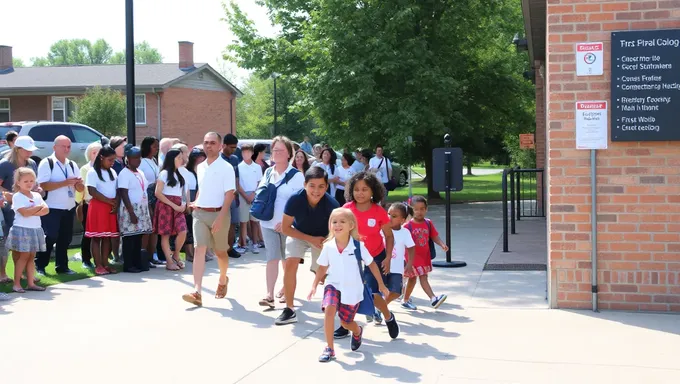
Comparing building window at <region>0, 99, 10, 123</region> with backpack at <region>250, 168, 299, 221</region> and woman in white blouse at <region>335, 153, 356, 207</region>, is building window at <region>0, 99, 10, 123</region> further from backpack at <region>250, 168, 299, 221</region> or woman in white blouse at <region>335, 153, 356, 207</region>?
backpack at <region>250, 168, 299, 221</region>

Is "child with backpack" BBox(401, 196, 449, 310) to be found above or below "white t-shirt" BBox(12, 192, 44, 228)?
below

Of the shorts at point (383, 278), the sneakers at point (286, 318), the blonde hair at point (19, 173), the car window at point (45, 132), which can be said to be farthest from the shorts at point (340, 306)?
the car window at point (45, 132)

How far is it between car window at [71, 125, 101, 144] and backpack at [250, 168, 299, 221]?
14.4m

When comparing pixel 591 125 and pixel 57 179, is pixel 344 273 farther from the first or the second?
pixel 57 179

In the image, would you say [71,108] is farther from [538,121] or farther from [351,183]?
[351,183]

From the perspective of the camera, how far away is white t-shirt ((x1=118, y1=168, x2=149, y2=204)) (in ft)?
35.6

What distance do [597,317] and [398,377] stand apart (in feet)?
8.97

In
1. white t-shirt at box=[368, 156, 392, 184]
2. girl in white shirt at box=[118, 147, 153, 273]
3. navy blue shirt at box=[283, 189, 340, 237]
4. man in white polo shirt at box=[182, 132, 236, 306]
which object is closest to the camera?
navy blue shirt at box=[283, 189, 340, 237]

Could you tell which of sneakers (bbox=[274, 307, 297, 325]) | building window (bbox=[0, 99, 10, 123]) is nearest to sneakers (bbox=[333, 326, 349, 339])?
Result: sneakers (bbox=[274, 307, 297, 325])

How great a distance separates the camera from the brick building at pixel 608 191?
7.66 metres

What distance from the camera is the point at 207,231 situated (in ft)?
28.7

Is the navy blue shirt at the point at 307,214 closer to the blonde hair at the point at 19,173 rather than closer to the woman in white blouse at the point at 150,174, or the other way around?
the blonde hair at the point at 19,173

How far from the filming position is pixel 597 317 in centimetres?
755

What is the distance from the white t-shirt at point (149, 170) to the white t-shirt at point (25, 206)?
8.23 ft
